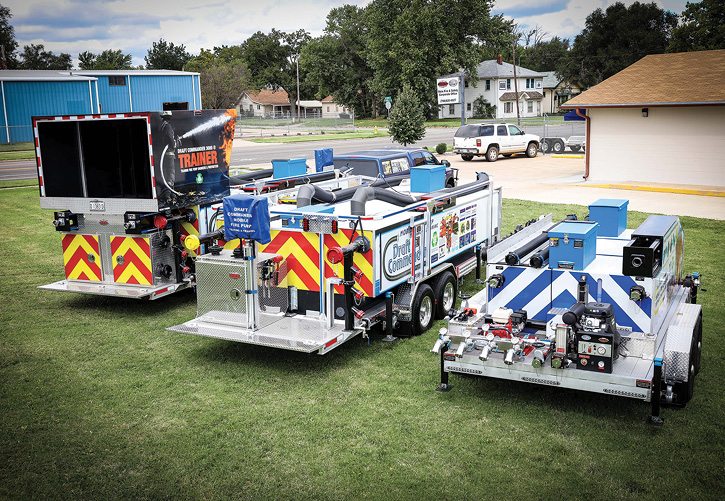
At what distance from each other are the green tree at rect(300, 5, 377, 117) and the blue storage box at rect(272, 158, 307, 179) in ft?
255

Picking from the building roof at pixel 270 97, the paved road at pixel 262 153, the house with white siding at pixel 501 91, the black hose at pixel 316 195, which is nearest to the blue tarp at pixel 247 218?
the black hose at pixel 316 195

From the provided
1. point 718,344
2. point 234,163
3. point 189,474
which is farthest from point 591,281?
point 234,163

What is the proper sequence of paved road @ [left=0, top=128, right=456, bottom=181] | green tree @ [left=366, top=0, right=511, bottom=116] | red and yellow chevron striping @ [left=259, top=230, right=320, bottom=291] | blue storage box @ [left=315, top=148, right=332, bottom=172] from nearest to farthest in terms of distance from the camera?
red and yellow chevron striping @ [left=259, top=230, right=320, bottom=291]
blue storage box @ [left=315, top=148, right=332, bottom=172]
paved road @ [left=0, top=128, right=456, bottom=181]
green tree @ [left=366, top=0, right=511, bottom=116]

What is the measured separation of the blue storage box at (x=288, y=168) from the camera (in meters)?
13.4

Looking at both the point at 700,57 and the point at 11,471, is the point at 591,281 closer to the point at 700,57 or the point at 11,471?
the point at 11,471

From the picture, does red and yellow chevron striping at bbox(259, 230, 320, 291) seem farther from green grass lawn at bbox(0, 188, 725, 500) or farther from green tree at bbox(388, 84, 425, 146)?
green tree at bbox(388, 84, 425, 146)

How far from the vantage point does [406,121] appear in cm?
3584

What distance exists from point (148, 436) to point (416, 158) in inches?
453

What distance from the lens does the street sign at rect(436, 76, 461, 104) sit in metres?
46.3

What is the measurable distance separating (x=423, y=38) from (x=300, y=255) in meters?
69.6

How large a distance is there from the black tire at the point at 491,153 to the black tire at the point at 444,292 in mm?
24990

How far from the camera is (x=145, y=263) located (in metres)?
10.1

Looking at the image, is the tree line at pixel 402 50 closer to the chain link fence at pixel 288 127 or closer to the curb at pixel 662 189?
the chain link fence at pixel 288 127

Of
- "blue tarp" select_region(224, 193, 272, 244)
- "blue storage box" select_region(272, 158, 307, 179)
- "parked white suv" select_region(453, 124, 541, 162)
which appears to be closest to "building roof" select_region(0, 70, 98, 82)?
"parked white suv" select_region(453, 124, 541, 162)
